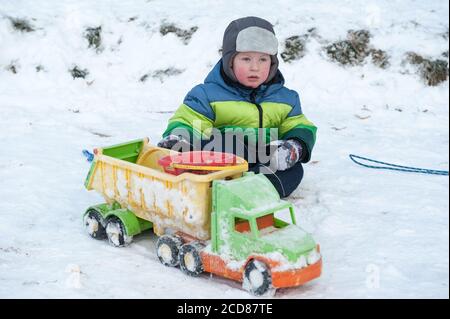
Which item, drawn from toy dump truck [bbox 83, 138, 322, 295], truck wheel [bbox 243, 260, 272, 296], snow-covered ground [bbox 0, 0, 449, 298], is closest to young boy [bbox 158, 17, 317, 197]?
snow-covered ground [bbox 0, 0, 449, 298]

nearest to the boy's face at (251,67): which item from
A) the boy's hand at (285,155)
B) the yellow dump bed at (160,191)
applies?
the boy's hand at (285,155)

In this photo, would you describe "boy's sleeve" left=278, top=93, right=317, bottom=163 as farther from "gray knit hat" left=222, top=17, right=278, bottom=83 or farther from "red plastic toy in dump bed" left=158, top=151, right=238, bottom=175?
"red plastic toy in dump bed" left=158, top=151, right=238, bottom=175

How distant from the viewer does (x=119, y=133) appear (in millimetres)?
5316

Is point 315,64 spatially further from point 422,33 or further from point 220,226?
point 220,226

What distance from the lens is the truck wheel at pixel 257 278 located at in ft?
8.53

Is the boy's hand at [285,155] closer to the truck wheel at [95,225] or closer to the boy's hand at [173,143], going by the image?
the boy's hand at [173,143]

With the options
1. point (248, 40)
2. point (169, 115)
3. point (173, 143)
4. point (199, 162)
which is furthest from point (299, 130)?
point (169, 115)

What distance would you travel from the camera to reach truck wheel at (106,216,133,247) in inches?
126

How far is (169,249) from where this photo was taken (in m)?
2.96

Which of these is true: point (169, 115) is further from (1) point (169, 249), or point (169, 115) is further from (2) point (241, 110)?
(1) point (169, 249)

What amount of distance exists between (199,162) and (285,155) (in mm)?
982

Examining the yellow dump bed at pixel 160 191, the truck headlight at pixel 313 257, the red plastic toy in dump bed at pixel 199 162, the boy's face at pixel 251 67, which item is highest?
the boy's face at pixel 251 67

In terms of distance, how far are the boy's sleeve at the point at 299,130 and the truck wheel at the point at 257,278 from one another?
1442 millimetres
